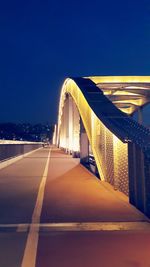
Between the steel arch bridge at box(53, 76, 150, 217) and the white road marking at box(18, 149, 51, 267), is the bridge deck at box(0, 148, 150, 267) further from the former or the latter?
the steel arch bridge at box(53, 76, 150, 217)

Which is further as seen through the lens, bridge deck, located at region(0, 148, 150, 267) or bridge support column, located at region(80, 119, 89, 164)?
bridge support column, located at region(80, 119, 89, 164)

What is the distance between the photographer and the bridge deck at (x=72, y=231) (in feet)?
12.8

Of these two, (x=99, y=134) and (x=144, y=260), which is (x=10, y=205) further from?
(x=99, y=134)

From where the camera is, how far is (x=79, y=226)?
17.6 ft

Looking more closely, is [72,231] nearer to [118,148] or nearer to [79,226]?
[79,226]

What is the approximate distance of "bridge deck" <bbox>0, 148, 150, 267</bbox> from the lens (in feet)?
12.8

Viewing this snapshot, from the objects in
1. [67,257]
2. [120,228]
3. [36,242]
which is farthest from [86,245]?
[120,228]

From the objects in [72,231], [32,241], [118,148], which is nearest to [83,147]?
[118,148]

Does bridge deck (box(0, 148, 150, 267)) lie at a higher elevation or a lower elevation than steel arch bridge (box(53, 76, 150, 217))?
lower

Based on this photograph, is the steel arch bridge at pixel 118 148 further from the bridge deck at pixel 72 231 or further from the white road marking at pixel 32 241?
the white road marking at pixel 32 241

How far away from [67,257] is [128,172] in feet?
12.7

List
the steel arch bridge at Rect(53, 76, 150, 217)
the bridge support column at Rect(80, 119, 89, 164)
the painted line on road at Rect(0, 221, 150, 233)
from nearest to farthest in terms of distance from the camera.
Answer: the painted line on road at Rect(0, 221, 150, 233), the steel arch bridge at Rect(53, 76, 150, 217), the bridge support column at Rect(80, 119, 89, 164)

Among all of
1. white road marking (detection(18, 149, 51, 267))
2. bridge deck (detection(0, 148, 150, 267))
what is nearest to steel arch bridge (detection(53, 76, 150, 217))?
bridge deck (detection(0, 148, 150, 267))

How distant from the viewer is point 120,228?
5242 mm
